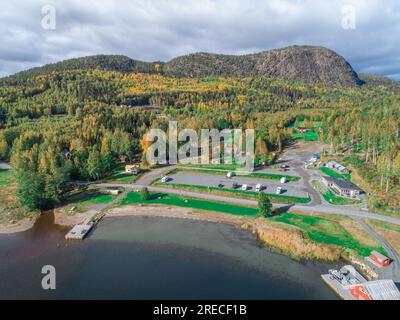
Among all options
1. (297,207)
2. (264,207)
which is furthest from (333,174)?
(264,207)

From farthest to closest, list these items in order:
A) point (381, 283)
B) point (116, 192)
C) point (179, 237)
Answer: point (116, 192) → point (179, 237) → point (381, 283)

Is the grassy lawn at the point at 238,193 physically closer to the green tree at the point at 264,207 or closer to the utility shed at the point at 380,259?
the green tree at the point at 264,207

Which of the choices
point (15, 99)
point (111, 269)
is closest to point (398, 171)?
point (111, 269)

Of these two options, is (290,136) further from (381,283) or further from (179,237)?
(381,283)

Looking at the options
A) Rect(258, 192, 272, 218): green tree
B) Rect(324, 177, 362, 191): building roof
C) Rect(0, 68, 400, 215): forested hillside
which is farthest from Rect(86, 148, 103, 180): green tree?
Rect(324, 177, 362, 191): building roof

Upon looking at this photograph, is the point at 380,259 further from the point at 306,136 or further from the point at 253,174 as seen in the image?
the point at 306,136

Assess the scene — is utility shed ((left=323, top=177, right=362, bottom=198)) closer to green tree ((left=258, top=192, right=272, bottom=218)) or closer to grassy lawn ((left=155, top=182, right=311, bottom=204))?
grassy lawn ((left=155, top=182, right=311, bottom=204))
